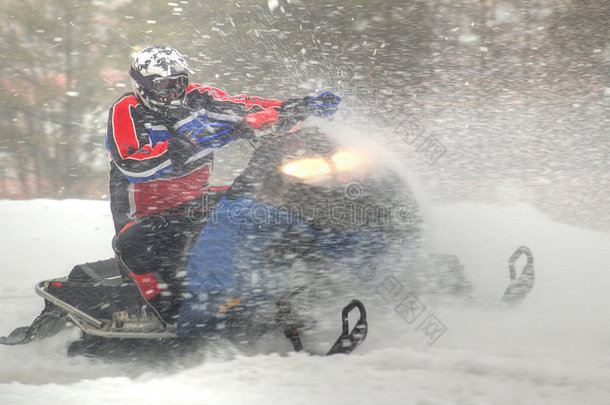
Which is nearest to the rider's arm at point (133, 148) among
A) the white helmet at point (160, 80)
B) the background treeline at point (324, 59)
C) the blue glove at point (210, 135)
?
the white helmet at point (160, 80)

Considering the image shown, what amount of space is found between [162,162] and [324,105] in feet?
2.71

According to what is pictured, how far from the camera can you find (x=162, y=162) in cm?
256

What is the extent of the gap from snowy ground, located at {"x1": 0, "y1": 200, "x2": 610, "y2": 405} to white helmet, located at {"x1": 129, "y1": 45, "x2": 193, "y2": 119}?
1242 millimetres

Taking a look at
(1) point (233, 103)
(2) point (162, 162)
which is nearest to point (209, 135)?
(2) point (162, 162)

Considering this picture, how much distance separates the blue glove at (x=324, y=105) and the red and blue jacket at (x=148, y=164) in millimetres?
477

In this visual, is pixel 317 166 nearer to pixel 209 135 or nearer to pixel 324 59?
pixel 209 135

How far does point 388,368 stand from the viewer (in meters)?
2.13

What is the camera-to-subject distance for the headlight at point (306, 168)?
2.39 meters

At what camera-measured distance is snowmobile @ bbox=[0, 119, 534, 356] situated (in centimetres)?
234

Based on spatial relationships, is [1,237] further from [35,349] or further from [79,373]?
[79,373]

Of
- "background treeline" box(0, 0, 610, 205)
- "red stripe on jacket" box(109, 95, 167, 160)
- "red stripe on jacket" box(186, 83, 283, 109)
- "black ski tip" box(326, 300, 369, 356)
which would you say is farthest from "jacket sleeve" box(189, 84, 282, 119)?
"background treeline" box(0, 0, 610, 205)

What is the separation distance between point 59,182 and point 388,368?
824 cm

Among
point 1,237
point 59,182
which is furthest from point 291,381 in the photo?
point 59,182

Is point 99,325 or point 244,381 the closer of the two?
point 244,381
